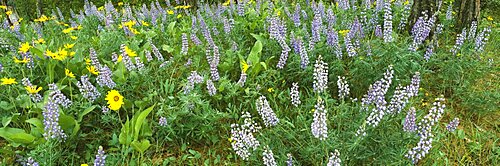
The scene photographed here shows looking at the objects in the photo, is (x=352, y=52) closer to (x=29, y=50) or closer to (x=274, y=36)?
(x=274, y=36)

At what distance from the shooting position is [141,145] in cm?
272

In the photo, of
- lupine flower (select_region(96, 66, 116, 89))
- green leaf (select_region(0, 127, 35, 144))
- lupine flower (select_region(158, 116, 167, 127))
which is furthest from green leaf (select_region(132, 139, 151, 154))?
green leaf (select_region(0, 127, 35, 144))

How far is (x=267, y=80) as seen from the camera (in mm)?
3367

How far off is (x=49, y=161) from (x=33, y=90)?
1.90ft

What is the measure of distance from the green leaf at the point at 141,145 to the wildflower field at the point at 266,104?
0.04ft

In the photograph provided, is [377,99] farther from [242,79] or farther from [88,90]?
[88,90]

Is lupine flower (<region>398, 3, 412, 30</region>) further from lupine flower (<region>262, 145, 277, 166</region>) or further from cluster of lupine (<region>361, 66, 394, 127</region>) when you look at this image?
lupine flower (<region>262, 145, 277, 166</region>)

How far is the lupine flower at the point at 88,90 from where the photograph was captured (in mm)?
2918

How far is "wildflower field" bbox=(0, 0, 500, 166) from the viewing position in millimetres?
2529

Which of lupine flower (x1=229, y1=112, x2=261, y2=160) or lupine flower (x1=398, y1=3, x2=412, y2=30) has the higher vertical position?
lupine flower (x1=398, y1=3, x2=412, y2=30)

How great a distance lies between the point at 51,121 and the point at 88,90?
1.51ft

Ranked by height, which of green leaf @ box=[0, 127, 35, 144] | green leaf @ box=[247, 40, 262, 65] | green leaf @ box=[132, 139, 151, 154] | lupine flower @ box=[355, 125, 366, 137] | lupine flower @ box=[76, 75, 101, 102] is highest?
lupine flower @ box=[76, 75, 101, 102]

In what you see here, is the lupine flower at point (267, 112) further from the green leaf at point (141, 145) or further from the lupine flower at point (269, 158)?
the green leaf at point (141, 145)

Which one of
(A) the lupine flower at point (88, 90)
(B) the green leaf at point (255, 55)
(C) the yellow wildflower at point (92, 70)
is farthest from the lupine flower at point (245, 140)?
(C) the yellow wildflower at point (92, 70)
